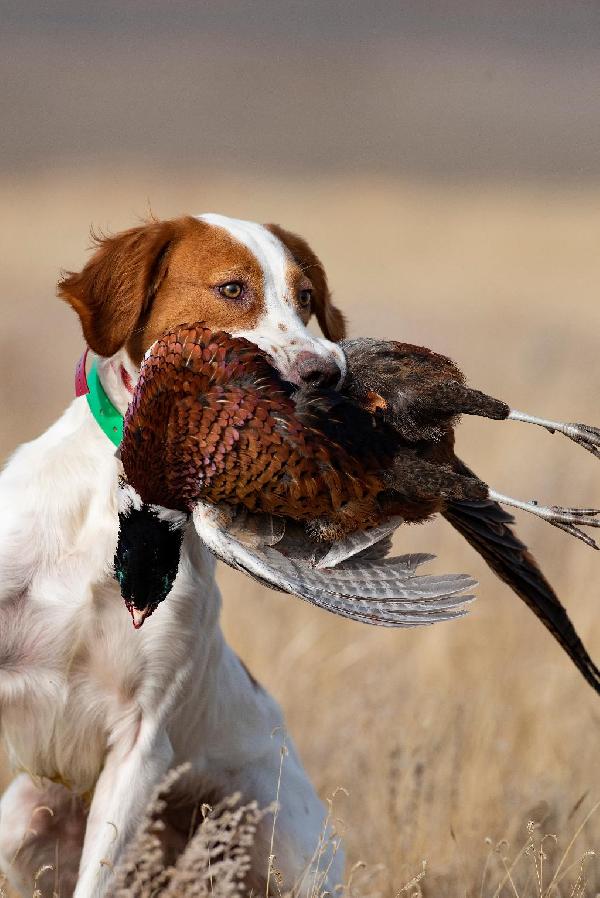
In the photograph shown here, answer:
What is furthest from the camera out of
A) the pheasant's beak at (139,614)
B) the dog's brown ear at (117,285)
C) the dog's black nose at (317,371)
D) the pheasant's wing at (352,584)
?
the dog's brown ear at (117,285)

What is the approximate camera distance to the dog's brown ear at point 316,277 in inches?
164

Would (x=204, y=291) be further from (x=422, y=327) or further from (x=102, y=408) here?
(x=422, y=327)

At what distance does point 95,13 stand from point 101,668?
47744mm

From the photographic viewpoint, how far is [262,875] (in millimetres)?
4234

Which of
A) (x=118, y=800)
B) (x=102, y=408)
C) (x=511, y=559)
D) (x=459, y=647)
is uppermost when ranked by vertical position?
(x=102, y=408)

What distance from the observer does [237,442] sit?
3000mm

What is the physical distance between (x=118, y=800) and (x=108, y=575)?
0.56m

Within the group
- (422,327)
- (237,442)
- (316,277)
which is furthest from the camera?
(422,327)

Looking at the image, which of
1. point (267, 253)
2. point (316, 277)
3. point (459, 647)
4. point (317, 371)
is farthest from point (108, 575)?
point (459, 647)

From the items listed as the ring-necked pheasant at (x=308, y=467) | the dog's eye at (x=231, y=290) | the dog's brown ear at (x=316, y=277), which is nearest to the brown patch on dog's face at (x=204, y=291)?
the dog's eye at (x=231, y=290)

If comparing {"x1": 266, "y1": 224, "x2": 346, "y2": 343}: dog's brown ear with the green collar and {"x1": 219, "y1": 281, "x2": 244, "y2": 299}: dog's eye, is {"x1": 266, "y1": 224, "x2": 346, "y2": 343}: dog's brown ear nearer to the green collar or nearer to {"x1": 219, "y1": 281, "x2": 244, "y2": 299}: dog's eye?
{"x1": 219, "y1": 281, "x2": 244, "y2": 299}: dog's eye

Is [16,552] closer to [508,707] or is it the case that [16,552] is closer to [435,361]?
[435,361]

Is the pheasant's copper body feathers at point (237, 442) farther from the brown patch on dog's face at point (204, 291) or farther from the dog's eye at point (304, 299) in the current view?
the dog's eye at point (304, 299)

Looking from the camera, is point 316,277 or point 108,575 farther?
point 316,277
